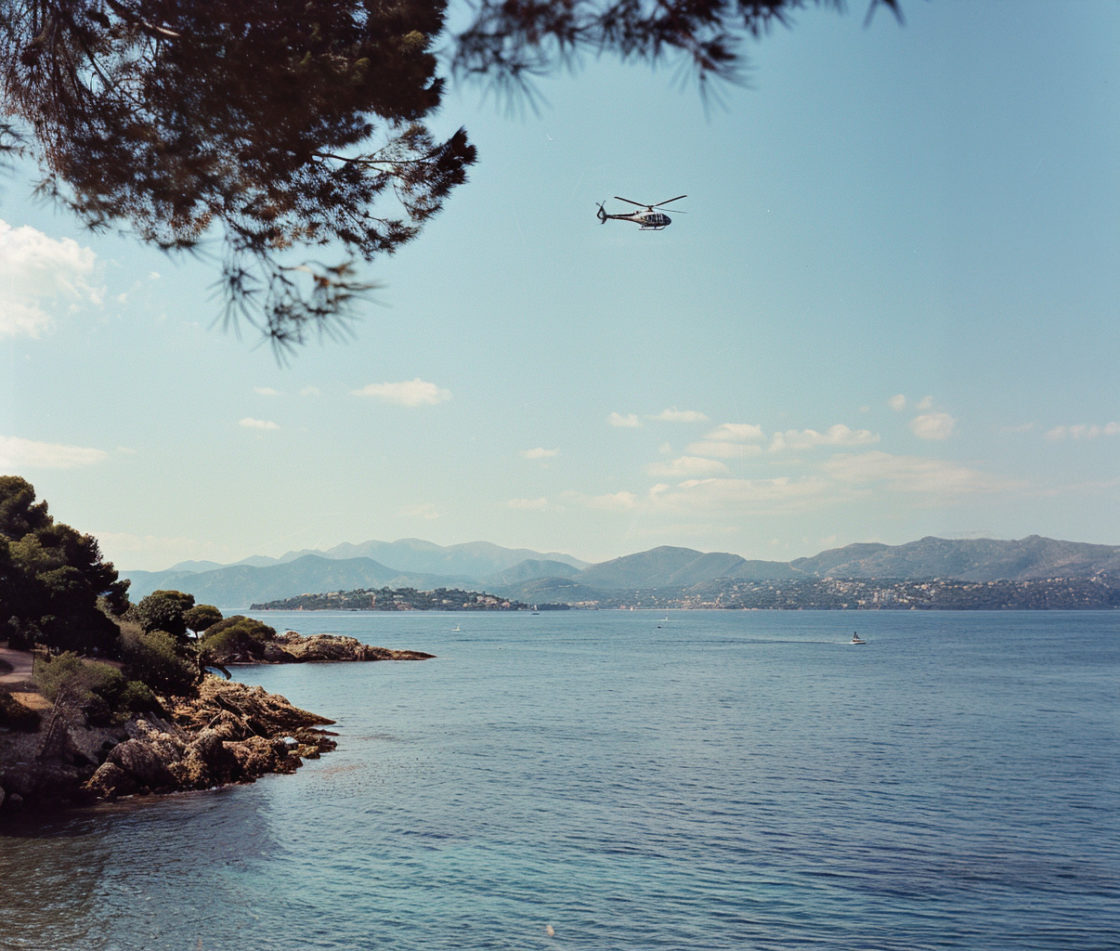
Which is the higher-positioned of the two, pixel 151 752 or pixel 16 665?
pixel 16 665

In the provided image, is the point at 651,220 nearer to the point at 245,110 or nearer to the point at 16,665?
the point at 245,110

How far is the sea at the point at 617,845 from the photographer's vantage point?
20.9 m

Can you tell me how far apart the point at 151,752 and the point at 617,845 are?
21.6 meters

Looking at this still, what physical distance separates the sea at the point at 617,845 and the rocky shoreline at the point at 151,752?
1651 mm

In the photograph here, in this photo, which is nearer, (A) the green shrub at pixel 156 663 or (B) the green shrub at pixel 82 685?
(B) the green shrub at pixel 82 685

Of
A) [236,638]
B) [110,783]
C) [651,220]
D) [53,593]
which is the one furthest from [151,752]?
[236,638]

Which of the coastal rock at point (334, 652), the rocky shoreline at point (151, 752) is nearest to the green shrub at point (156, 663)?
the rocky shoreline at point (151, 752)

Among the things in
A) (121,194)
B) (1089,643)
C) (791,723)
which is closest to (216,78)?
(121,194)

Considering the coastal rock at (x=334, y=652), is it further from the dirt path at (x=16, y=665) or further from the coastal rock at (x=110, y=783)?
the coastal rock at (x=110, y=783)

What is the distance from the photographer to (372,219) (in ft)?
43.8

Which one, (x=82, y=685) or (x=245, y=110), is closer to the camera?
(x=245, y=110)

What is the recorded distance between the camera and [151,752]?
35.9 metres

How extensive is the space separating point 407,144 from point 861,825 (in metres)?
29.4

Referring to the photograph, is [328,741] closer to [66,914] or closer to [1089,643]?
[66,914]
